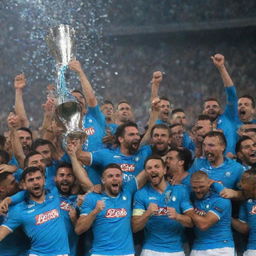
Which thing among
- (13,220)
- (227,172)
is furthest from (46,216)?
(227,172)

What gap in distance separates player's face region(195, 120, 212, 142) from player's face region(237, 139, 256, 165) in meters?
0.55

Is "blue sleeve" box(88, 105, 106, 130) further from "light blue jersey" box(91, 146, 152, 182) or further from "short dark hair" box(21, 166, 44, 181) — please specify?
"short dark hair" box(21, 166, 44, 181)

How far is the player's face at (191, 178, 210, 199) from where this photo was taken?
5.38 meters

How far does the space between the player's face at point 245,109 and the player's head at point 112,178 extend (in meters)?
1.93

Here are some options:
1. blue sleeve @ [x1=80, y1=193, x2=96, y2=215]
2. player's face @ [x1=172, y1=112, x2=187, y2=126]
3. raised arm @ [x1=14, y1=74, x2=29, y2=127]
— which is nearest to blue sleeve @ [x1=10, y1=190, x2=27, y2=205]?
blue sleeve @ [x1=80, y1=193, x2=96, y2=215]

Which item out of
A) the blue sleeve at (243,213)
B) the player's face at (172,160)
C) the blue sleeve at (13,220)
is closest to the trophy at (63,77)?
the player's face at (172,160)

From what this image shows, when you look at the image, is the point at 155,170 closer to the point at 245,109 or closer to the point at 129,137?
the point at 129,137

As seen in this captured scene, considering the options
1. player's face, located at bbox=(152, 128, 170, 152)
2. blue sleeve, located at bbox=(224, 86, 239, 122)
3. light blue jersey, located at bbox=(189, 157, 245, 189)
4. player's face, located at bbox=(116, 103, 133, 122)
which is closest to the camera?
light blue jersey, located at bbox=(189, 157, 245, 189)

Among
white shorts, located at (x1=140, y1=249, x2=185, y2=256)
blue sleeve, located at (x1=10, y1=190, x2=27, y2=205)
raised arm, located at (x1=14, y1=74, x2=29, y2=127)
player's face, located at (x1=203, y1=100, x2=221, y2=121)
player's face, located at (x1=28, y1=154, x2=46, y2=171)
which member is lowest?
white shorts, located at (x1=140, y1=249, x2=185, y2=256)

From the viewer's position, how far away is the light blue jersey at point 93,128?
6.47m

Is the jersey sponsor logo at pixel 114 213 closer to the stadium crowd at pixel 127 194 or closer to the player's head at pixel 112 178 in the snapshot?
the stadium crowd at pixel 127 194

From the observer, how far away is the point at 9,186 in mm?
5605

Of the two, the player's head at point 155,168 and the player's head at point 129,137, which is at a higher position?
the player's head at point 129,137

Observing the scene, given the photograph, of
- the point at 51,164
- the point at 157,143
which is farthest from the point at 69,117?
the point at 157,143
